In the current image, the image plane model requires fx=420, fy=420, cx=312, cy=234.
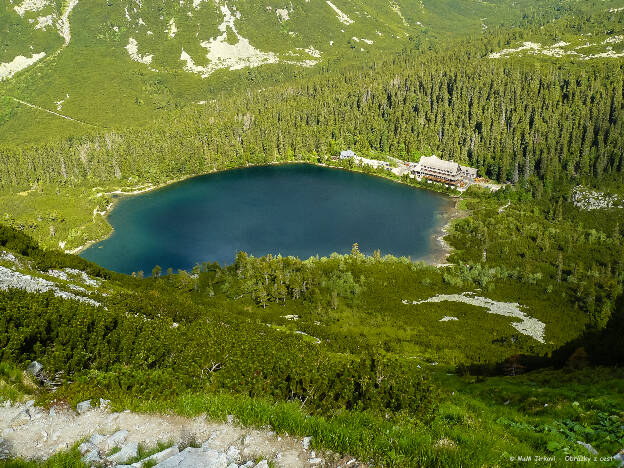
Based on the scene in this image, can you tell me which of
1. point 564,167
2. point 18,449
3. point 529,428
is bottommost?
point 564,167

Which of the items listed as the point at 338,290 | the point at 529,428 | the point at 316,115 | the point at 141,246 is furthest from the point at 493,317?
the point at 316,115

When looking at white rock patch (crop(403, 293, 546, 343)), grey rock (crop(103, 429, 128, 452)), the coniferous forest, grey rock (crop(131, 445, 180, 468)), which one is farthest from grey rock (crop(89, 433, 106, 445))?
white rock patch (crop(403, 293, 546, 343))

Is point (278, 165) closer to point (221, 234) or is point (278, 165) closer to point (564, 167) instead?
point (221, 234)

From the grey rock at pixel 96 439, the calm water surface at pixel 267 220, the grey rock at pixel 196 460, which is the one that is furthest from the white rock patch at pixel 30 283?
the calm water surface at pixel 267 220

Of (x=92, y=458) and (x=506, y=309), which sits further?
(x=506, y=309)

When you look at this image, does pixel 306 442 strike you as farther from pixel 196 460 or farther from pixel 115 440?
pixel 115 440

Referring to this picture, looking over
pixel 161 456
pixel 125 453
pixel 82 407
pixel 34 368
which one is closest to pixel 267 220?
pixel 34 368
